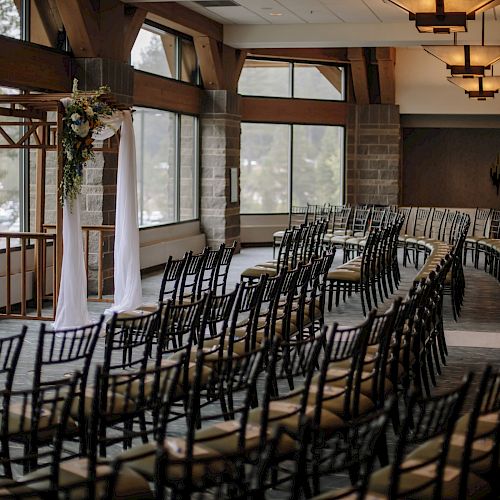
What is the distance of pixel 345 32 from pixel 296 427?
1159 cm

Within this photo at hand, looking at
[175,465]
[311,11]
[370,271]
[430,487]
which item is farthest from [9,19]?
[430,487]

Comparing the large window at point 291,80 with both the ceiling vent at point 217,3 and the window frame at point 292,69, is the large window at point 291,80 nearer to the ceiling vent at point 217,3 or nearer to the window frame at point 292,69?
the window frame at point 292,69

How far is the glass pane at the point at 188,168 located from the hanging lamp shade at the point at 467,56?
504 centimetres

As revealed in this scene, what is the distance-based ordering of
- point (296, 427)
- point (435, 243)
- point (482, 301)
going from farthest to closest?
point (435, 243) → point (482, 301) → point (296, 427)

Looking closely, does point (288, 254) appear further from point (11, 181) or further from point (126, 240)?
point (11, 181)

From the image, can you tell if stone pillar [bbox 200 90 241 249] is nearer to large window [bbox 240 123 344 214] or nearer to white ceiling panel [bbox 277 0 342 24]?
large window [bbox 240 123 344 214]

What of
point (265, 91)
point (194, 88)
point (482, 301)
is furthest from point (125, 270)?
point (265, 91)

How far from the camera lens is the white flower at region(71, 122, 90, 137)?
9.12 metres

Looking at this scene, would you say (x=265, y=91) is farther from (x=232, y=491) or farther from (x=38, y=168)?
(x=232, y=491)

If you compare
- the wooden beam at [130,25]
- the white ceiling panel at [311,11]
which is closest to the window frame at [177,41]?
the wooden beam at [130,25]

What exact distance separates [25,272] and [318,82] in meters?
10.8

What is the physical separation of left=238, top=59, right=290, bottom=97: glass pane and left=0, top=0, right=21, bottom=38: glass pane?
8.36 meters

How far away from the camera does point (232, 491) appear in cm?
382

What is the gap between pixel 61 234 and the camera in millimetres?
9289
